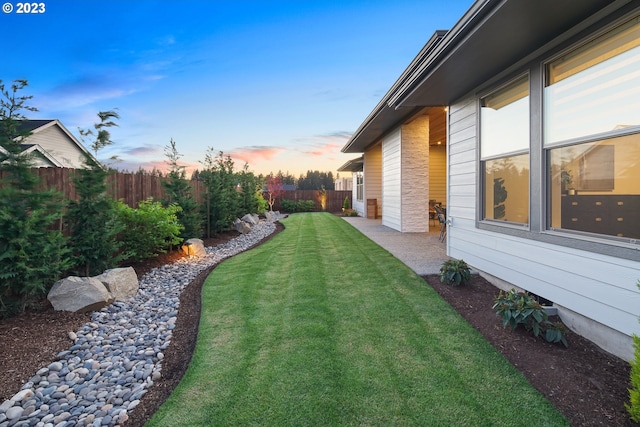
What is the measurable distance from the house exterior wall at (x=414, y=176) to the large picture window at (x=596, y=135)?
244 inches

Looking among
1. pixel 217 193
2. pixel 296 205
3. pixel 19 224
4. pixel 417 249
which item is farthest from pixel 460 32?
pixel 296 205

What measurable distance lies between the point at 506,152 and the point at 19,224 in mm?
5544

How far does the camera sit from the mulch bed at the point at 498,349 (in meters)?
1.99

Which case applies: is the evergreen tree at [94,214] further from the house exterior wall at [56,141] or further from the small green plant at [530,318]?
the house exterior wall at [56,141]

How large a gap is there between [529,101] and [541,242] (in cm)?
150

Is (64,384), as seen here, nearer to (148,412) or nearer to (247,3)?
(148,412)

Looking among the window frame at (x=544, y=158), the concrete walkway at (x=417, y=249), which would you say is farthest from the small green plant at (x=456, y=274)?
the window frame at (x=544, y=158)

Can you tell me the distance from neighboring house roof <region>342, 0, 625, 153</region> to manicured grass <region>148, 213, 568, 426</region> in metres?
2.83

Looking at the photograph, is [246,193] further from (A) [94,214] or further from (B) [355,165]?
(A) [94,214]

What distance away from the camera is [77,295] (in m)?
3.70

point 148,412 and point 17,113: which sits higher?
point 17,113

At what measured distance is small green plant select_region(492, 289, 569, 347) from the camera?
2670mm

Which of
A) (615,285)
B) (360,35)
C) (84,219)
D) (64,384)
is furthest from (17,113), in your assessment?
(360,35)

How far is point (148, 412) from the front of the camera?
6.79ft
